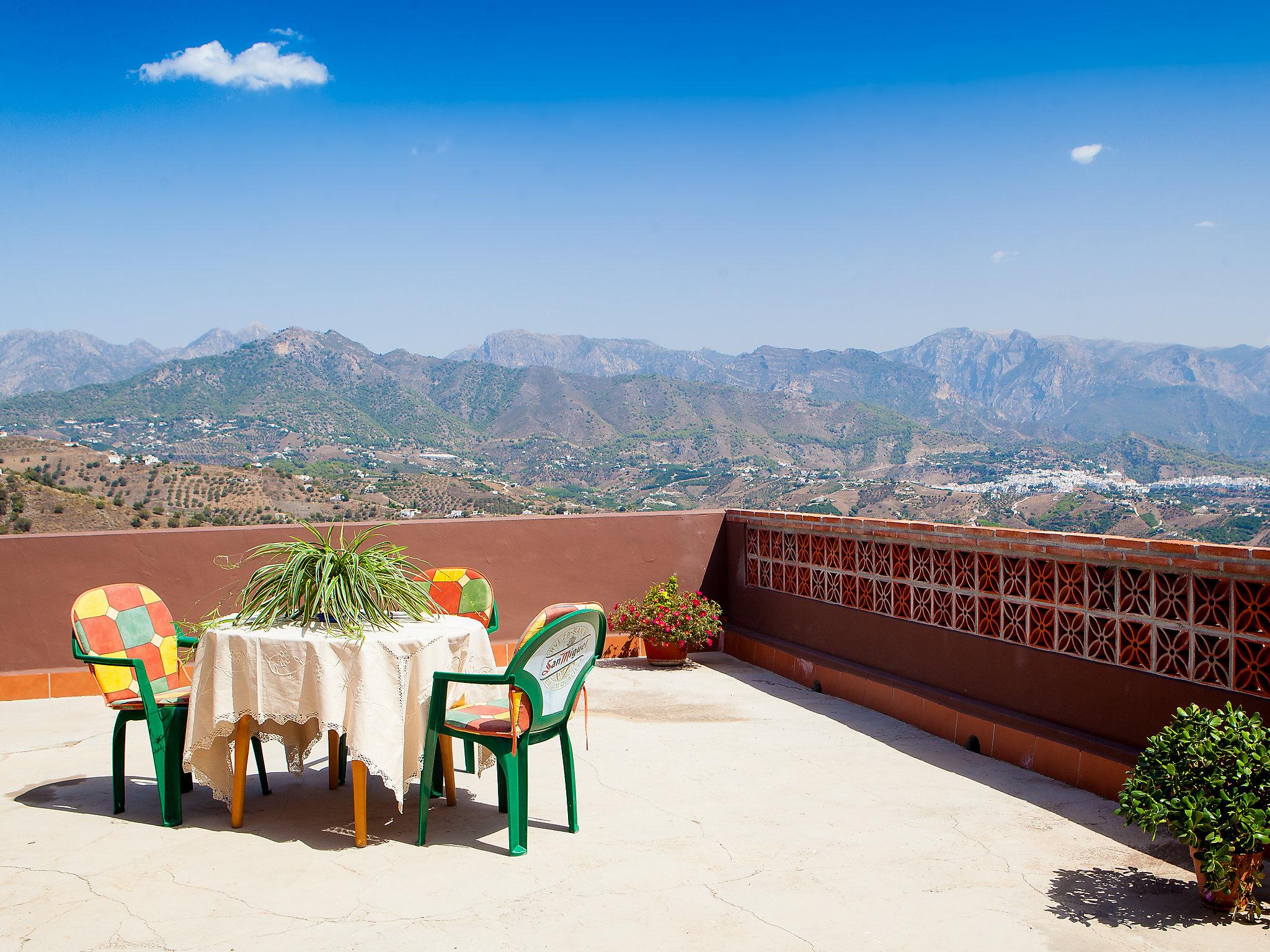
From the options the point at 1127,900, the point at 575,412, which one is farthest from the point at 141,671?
the point at 575,412

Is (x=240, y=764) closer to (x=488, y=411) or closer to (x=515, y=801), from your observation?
(x=515, y=801)

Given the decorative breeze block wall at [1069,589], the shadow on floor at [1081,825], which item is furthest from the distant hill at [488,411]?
the shadow on floor at [1081,825]

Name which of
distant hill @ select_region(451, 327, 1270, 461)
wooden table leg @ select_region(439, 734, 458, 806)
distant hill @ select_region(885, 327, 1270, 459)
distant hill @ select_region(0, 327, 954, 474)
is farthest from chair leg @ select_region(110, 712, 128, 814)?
distant hill @ select_region(885, 327, 1270, 459)

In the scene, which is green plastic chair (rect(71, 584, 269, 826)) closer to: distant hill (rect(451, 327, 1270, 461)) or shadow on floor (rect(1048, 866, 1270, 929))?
shadow on floor (rect(1048, 866, 1270, 929))

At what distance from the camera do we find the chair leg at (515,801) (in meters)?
3.41

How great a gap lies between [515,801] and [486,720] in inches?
12.5

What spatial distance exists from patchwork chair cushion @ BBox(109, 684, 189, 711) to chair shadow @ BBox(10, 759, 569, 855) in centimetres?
44

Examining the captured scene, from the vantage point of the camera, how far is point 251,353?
75625mm

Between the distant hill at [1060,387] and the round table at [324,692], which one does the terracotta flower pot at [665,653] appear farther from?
the distant hill at [1060,387]

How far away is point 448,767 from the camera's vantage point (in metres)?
4.00

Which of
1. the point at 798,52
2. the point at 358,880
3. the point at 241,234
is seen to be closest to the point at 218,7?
the point at 798,52

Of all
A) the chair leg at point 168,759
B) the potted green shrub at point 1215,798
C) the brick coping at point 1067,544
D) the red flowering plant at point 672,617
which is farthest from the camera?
the red flowering plant at point 672,617

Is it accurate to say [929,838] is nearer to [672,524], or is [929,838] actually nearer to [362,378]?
[672,524]

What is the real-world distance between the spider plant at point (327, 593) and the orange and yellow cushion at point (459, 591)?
87 centimetres
